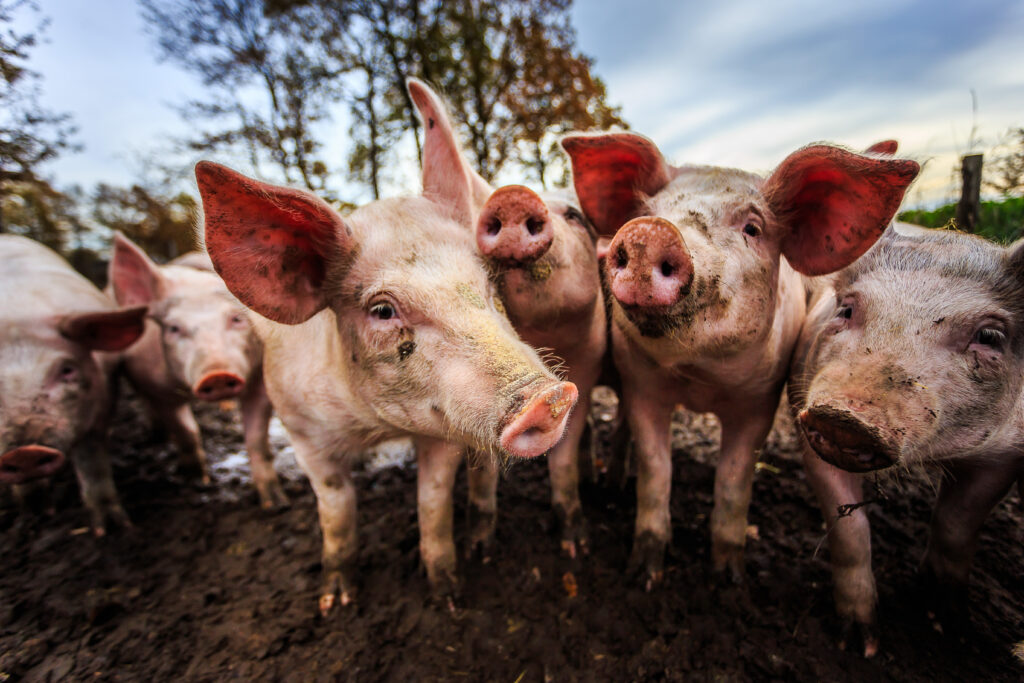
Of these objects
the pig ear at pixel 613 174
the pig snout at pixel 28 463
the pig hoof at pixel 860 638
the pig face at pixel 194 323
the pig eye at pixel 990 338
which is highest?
the pig ear at pixel 613 174

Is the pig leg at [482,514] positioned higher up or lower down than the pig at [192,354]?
lower down

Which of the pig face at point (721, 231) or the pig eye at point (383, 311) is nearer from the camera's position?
the pig face at point (721, 231)

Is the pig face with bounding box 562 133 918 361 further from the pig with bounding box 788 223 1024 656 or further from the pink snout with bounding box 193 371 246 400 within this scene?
the pink snout with bounding box 193 371 246 400

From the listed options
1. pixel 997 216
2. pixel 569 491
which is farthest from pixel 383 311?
pixel 997 216

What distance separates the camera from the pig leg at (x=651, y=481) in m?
2.87

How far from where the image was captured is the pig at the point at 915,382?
1.71 meters

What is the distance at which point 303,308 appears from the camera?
215 centimetres

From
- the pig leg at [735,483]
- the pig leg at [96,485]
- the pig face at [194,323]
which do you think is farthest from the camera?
the pig leg at [96,485]

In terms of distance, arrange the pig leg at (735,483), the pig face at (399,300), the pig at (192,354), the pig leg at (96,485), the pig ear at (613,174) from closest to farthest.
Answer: the pig face at (399,300)
the pig ear at (613,174)
the pig leg at (735,483)
the pig at (192,354)
the pig leg at (96,485)

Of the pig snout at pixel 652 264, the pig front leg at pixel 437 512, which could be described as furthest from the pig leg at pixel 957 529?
the pig front leg at pixel 437 512

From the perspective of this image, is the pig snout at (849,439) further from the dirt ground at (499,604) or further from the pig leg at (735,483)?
the dirt ground at (499,604)

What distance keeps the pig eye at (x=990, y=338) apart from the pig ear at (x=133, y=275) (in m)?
5.52

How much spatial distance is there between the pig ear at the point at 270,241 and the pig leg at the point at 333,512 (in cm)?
101

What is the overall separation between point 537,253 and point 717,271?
0.73 m
